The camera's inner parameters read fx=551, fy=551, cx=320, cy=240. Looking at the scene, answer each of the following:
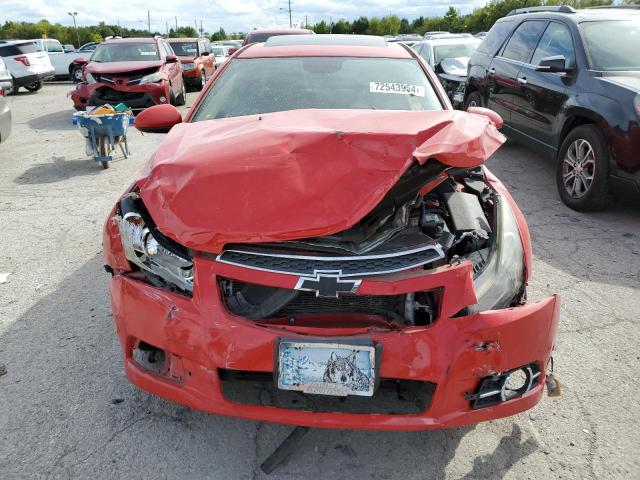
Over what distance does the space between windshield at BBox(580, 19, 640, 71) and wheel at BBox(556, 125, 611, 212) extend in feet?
2.38

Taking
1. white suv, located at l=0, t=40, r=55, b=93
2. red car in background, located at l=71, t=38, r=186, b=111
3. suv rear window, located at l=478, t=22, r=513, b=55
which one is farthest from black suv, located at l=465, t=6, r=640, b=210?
white suv, located at l=0, t=40, r=55, b=93

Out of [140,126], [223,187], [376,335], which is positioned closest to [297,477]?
[376,335]

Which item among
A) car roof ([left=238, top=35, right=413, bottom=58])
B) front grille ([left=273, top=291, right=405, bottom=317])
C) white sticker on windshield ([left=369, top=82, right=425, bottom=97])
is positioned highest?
car roof ([left=238, top=35, right=413, bottom=58])

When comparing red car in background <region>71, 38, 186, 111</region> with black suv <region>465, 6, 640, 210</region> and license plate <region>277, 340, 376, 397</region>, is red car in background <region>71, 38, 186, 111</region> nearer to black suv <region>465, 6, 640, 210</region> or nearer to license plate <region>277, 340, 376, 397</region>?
black suv <region>465, 6, 640, 210</region>

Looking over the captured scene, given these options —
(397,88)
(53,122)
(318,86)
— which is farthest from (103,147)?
(53,122)

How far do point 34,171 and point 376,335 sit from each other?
6473 mm

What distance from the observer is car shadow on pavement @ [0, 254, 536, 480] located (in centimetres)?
224

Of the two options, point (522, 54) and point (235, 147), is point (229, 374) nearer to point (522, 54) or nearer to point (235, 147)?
point (235, 147)

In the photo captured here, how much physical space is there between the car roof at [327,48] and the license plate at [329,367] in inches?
94.4

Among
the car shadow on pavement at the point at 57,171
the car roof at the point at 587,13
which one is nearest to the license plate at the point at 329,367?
the car roof at the point at 587,13

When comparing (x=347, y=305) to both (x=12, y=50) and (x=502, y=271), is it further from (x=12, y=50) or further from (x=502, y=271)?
(x=12, y=50)

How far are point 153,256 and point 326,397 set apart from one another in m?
0.95

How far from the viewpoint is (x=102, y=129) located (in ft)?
22.4

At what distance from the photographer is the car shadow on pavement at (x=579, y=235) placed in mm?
4133
